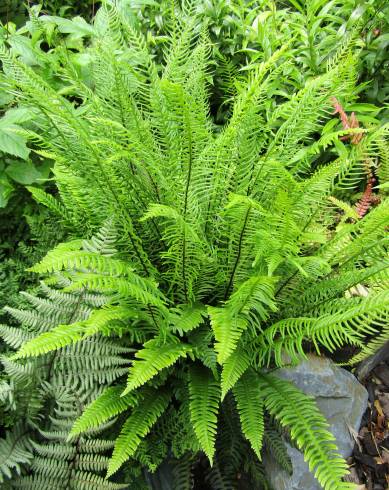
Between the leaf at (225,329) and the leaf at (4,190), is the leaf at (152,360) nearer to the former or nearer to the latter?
the leaf at (225,329)

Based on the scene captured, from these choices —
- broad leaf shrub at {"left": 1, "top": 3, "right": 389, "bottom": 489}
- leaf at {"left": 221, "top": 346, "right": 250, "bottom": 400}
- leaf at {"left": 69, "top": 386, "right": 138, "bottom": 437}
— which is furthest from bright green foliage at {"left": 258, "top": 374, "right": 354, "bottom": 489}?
leaf at {"left": 69, "top": 386, "right": 138, "bottom": 437}

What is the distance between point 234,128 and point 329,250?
716 mm

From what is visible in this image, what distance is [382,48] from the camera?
2.40m

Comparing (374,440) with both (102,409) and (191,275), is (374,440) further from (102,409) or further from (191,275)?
(102,409)

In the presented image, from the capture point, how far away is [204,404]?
1672mm

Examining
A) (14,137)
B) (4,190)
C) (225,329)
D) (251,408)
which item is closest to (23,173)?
(4,190)

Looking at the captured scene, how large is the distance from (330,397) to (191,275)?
0.86 metres

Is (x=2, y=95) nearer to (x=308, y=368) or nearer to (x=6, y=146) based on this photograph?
(x=6, y=146)

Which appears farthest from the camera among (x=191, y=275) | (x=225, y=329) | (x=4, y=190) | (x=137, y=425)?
(x=4, y=190)

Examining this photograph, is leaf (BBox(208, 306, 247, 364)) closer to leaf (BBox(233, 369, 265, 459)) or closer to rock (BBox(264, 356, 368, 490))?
leaf (BBox(233, 369, 265, 459))

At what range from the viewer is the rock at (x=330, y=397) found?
2.04 metres

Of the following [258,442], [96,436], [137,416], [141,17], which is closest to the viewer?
[258,442]

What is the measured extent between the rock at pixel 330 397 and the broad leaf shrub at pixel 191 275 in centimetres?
10

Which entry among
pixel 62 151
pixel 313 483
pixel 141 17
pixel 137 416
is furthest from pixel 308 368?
pixel 141 17
